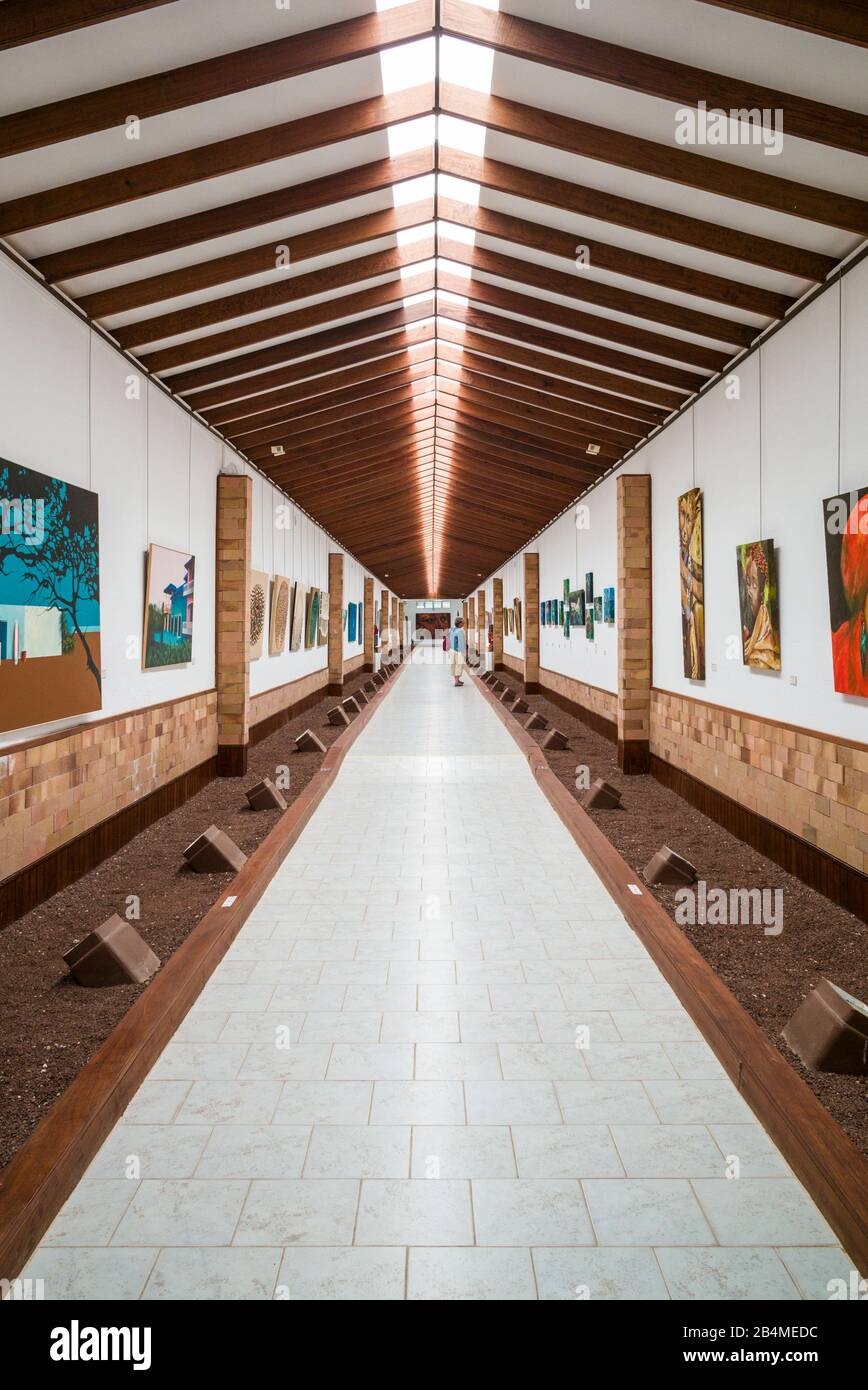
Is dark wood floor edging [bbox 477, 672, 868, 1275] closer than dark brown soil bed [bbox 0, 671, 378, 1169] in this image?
Yes

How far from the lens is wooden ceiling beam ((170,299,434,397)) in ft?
29.2

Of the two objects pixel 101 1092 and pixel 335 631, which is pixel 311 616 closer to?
pixel 335 631

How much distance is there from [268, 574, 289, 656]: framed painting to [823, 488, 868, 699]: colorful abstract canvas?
1002 centimetres

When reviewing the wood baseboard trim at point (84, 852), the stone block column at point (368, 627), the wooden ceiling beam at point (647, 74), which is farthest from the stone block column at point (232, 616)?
the stone block column at point (368, 627)

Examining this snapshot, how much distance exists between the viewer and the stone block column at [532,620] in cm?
2298

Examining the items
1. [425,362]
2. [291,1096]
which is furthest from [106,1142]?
[425,362]

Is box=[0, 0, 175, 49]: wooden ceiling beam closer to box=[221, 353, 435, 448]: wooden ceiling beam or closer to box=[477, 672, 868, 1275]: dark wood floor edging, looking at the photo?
box=[477, 672, 868, 1275]: dark wood floor edging

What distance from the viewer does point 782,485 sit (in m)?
6.81

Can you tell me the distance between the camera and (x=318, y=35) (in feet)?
15.0

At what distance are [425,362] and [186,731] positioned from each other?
5.56 meters

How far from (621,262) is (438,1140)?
647 cm

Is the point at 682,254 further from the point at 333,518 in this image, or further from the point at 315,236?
the point at 333,518

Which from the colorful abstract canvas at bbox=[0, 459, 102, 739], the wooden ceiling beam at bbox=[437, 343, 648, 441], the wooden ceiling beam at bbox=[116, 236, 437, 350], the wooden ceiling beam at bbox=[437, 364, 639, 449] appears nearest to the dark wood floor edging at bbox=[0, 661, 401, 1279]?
the colorful abstract canvas at bbox=[0, 459, 102, 739]

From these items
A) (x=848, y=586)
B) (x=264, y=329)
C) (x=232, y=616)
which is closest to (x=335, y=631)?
(x=232, y=616)
